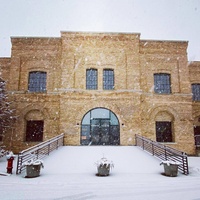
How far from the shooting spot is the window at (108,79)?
1625cm

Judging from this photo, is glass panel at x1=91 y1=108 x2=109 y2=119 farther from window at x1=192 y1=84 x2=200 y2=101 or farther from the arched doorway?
window at x1=192 y1=84 x2=200 y2=101

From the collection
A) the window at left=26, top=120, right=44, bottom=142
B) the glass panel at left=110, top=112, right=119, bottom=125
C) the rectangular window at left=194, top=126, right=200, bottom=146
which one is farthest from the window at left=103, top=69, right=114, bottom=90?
the rectangular window at left=194, top=126, right=200, bottom=146

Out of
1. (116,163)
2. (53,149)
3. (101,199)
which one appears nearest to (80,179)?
(101,199)

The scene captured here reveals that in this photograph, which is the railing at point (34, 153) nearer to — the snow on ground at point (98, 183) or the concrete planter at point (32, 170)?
the concrete planter at point (32, 170)

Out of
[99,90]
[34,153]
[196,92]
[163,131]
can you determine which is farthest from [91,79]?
[196,92]

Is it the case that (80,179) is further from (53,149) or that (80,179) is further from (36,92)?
(36,92)

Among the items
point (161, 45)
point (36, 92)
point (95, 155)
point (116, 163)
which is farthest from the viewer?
point (161, 45)

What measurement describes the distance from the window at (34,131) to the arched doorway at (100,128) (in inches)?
139

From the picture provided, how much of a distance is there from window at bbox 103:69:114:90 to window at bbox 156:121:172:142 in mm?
5078

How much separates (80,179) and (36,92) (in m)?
10.5

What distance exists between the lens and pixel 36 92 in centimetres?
1587

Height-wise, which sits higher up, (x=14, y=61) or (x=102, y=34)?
Result: (x=102, y=34)

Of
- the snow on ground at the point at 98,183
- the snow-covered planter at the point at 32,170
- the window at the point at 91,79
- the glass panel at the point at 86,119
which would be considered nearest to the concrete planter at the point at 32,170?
the snow-covered planter at the point at 32,170

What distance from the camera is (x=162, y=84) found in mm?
16703
